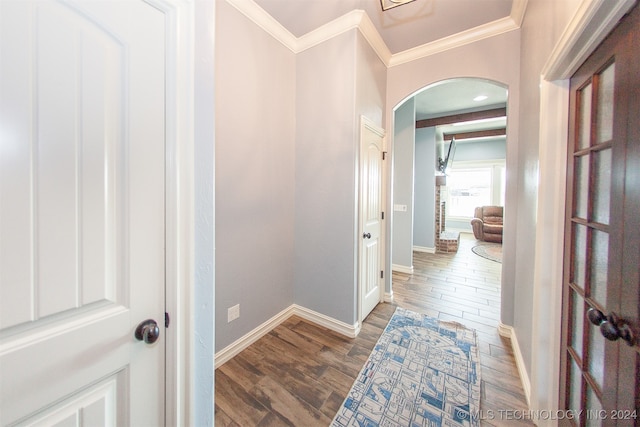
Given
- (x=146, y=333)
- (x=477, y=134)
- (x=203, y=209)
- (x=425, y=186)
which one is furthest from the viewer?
(x=477, y=134)

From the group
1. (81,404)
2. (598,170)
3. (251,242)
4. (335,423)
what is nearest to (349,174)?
(251,242)

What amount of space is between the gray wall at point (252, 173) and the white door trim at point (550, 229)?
1.94 meters

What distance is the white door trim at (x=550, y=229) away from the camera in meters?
1.18

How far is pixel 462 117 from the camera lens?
4.55 m

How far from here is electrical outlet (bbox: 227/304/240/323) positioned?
185 cm

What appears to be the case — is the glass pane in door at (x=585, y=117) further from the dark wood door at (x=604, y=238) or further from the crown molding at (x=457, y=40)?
the crown molding at (x=457, y=40)

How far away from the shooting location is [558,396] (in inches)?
47.6

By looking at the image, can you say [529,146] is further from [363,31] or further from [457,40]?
[363,31]

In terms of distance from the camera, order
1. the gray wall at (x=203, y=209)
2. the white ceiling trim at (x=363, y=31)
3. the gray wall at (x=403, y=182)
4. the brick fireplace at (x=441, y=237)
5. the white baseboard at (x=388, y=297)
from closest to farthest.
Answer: the gray wall at (x=203, y=209)
the white ceiling trim at (x=363, y=31)
the white baseboard at (x=388, y=297)
the gray wall at (x=403, y=182)
the brick fireplace at (x=441, y=237)

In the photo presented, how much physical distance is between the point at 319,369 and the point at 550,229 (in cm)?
175

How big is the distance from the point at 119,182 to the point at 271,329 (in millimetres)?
1988

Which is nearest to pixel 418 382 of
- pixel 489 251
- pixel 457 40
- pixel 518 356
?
pixel 518 356

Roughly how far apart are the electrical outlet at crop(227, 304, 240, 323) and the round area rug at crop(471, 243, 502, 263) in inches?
194

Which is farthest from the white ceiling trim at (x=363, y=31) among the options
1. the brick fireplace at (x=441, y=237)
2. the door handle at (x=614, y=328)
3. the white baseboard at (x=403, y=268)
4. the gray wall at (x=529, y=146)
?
the brick fireplace at (x=441, y=237)
